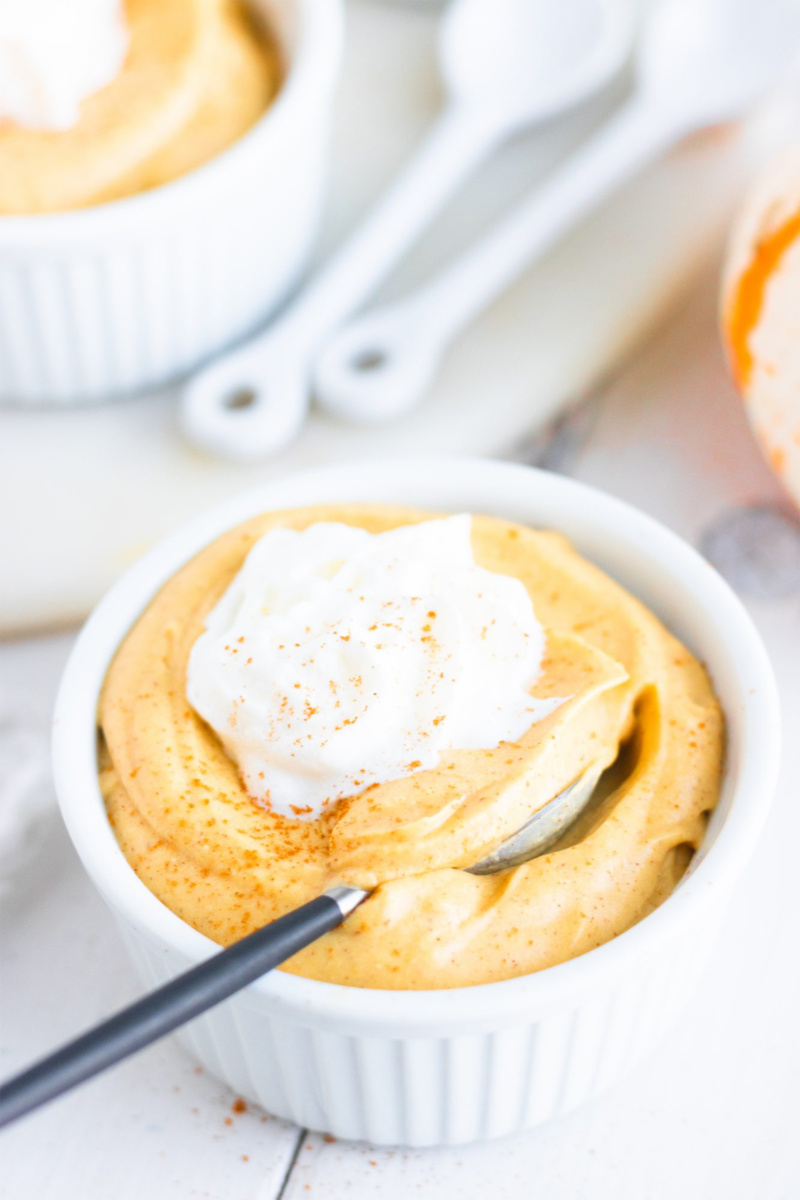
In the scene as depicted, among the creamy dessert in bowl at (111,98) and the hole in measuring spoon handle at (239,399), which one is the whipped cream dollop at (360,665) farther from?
the creamy dessert in bowl at (111,98)

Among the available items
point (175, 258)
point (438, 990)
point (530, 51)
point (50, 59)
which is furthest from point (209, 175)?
point (438, 990)

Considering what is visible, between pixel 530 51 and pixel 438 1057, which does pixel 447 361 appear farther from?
pixel 438 1057

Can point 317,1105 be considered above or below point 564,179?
below

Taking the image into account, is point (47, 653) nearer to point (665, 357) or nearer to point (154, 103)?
point (154, 103)

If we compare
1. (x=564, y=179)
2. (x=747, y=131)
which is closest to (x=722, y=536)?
(x=564, y=179)

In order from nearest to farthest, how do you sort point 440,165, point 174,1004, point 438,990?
point 174,1004, point 438,990, point 440,165

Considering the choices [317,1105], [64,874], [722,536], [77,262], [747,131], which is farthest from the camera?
[747,131]
